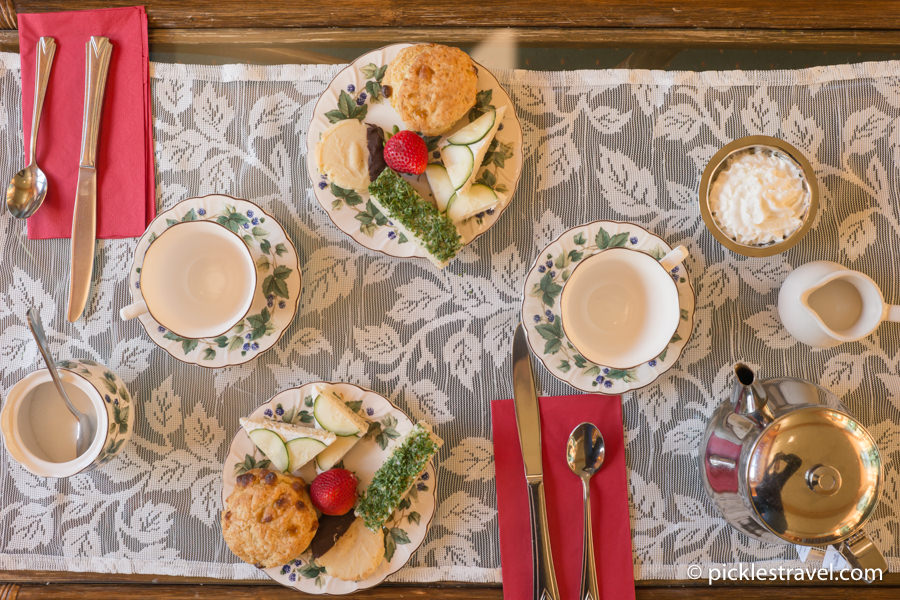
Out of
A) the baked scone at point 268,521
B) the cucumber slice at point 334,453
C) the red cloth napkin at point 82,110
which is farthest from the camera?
the red cloth napkin at point 82,110

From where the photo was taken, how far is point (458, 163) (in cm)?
134

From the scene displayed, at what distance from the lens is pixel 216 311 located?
54.4 inches

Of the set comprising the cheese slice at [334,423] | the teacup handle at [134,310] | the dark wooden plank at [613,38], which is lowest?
the cheese slice at [334,423]

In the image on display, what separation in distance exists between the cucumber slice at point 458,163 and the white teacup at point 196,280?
479mm

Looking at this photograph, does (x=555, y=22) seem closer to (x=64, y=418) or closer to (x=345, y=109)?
(x=345, y=109)

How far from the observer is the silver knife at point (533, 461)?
135cm

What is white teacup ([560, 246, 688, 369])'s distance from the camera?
130 centimetres

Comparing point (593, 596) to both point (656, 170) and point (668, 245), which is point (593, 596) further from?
point (656, 170)

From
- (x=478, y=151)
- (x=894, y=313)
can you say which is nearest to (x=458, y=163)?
(x=478, y=151)

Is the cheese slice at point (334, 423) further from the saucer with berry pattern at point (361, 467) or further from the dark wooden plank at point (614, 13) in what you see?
the dark wooden plank at point (614, 13)

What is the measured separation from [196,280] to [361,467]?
22.8 inches

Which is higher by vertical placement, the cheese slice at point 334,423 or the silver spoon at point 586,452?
the cheese slice at point 334,423

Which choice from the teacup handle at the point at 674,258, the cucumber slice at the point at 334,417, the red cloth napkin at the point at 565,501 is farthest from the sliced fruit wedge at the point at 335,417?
the teacup handle at the point at 674,258

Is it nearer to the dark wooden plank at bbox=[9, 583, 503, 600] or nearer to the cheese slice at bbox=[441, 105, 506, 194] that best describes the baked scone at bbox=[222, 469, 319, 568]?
the dark wooden plank at bbox=[9, 583, 503, 600]
